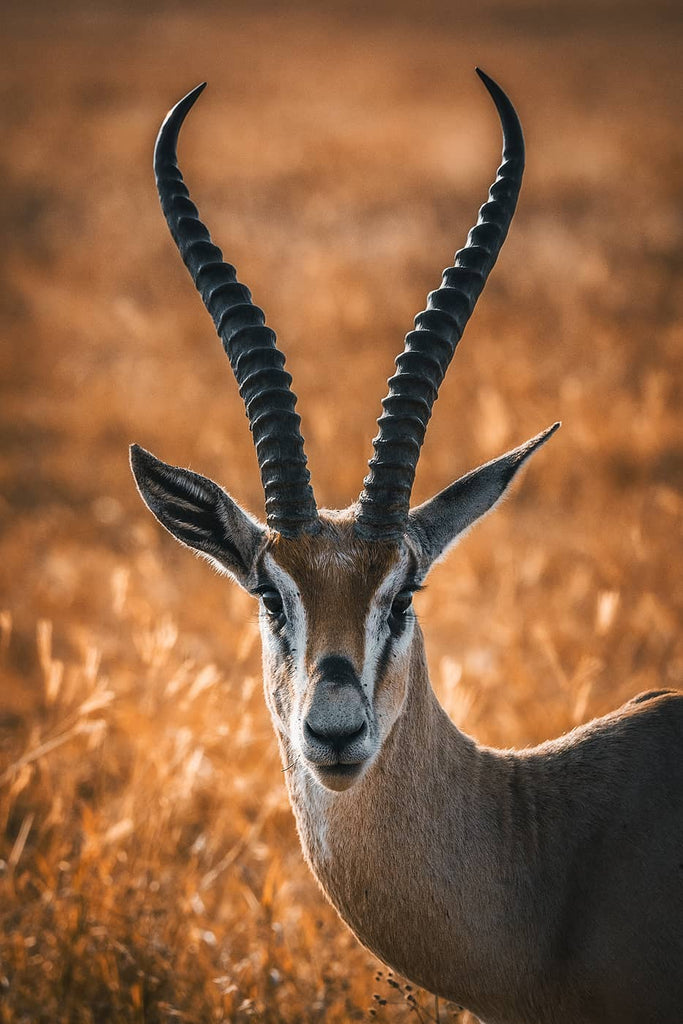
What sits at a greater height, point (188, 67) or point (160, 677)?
point (188, 67)

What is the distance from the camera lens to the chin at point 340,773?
12.9ft

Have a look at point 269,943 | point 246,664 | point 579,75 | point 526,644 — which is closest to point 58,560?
point 246,664

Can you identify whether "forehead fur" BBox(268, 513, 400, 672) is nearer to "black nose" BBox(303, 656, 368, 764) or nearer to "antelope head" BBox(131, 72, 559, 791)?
"antelope head" BBox(131, 72, 559, 791)

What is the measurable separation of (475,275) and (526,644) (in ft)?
17.2

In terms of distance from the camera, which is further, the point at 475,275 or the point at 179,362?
the point at 179,362

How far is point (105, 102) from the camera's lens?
33.0m

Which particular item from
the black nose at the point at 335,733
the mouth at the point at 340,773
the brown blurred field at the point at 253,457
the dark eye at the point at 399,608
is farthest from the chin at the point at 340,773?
the brown blurred field at the point at 253,457

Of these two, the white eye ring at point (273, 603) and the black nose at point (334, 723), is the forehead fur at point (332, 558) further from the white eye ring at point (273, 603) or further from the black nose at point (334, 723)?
the black nose at point (334, 723)

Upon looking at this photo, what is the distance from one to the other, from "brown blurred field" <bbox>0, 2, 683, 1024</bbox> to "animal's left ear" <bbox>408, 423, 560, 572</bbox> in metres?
0.91

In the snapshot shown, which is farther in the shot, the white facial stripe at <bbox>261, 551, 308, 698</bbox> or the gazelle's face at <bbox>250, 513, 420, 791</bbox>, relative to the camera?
the white facial stripe at <bbox>261, 551, 308, 698</bbox>

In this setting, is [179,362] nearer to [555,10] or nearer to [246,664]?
[246,664]

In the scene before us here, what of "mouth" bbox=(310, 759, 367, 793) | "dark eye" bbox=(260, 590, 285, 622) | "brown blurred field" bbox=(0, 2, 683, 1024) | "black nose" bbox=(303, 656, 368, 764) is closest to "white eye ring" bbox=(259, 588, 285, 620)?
"dark eye" bbox=(260, 590, 285, 622)

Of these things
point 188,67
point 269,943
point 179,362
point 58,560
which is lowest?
point 269,943

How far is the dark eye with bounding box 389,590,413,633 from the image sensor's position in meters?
4.37
